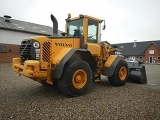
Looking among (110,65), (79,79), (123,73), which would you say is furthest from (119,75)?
(79,79)

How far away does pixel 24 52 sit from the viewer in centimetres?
658

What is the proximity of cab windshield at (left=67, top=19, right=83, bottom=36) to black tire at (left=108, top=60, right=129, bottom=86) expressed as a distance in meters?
2.30

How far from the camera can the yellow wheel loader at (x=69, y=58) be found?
6.20 metres

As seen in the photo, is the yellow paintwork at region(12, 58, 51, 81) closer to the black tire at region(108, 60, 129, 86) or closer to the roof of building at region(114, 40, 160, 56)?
the black tire at region(108, 60, 129, 86)

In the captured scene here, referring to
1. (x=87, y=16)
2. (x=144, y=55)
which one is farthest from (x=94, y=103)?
(x=144, y=55)

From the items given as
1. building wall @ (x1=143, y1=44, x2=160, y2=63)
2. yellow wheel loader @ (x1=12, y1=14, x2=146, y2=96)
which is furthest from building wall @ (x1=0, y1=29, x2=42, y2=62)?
building wall @ (x1=143, y1=44, x2=160, y2=63)

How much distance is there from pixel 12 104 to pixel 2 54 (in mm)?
18708

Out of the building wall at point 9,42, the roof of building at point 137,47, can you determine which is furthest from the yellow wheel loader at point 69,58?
the roof of building at point 137,47

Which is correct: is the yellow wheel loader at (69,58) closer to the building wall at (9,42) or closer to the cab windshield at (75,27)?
the cab windshield at (75,27)

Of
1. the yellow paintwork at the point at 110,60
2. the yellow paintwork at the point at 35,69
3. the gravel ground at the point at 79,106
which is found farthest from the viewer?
the yellow paintwork at the point at 110,60

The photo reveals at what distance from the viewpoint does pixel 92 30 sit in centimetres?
797

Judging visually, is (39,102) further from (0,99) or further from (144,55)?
(144,55)

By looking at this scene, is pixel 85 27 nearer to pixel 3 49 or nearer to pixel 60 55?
pixel 60 55

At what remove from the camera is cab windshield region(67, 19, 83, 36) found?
7.54 meters
